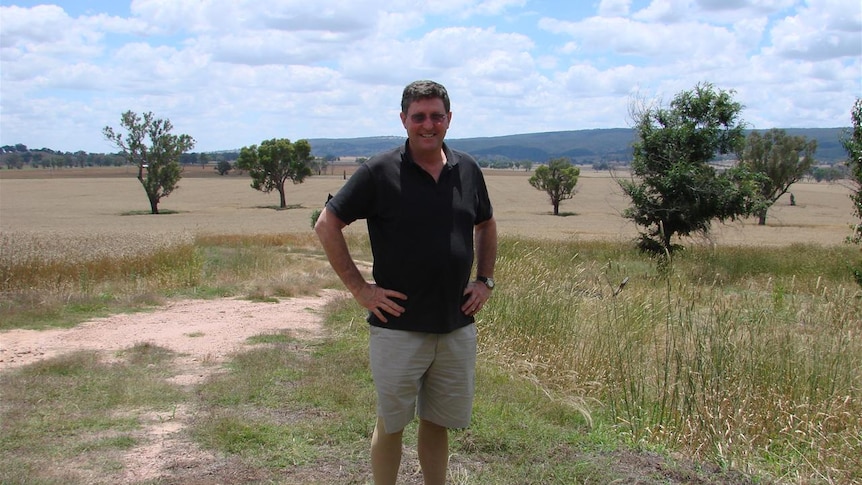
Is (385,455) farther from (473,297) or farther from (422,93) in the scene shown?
(422,93)

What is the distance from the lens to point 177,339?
7.97m

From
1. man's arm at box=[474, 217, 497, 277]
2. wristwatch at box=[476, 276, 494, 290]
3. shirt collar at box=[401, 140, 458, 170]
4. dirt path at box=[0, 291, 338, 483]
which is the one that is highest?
shirt collar at box=[401, 140, 458, 170]

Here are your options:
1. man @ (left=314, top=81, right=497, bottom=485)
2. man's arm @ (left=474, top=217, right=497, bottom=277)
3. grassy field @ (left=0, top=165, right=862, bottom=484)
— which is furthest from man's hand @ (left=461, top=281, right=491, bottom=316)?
grassy field @ (left=0, top=165, right=862, bottom=484)

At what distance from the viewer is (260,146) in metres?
66.6

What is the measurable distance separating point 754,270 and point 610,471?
14.8m

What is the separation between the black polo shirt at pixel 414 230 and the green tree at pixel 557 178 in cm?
6150

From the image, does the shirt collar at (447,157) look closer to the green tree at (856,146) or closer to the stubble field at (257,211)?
Result: the green tree at (856,146)

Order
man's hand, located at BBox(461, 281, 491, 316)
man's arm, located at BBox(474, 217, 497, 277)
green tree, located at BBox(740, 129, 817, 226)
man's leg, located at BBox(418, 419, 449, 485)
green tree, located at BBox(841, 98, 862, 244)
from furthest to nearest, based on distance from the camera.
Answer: green tree, located at BBox(740, 129, 817, 226)
green tree, located at BBox(841, 98, 862, 244)
man's arm, located at BBox(474, 217, 497, 277)
man's leg, located at BBox(418, 419, 449, 485)
man's hand, located at BBox(461, 281, 491, 316)

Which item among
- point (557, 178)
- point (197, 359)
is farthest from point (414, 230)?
point (557, 178)

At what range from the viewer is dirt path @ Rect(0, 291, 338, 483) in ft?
14.2

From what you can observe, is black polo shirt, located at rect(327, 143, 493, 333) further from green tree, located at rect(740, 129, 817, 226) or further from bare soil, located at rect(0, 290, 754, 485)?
green tree, located at rect(740, 129, 817, 226)

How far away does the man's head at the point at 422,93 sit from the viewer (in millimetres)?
3287

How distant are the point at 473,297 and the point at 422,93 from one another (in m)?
0.95

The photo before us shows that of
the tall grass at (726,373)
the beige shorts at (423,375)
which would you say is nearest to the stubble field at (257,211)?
the tall grass at (726,373)
